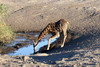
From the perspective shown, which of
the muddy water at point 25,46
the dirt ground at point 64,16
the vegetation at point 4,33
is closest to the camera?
the muddy water at point 25,46

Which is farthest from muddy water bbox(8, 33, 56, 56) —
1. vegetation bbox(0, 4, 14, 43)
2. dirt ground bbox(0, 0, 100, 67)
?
dirt ground bbox(0, 0, 100, 67)

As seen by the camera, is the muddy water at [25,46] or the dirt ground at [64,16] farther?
the dirt ground at [64,16]

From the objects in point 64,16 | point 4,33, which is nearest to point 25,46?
point 4,33

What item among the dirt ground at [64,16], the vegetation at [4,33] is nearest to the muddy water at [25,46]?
the vegetation at [4,33]

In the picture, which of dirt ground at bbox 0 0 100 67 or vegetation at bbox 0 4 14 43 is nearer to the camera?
dirt ground at bbox 0 0 100 67

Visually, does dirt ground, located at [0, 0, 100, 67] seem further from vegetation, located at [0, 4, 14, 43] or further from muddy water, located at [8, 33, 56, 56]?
vegetation, located at [0, 4, 14, 43]

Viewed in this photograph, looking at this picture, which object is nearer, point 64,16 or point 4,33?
point 4,33

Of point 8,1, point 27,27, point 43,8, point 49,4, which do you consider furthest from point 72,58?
point 8,1

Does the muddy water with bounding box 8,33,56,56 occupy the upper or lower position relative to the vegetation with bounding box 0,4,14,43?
lower

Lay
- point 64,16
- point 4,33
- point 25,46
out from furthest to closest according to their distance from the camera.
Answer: point 64,16 < point 4,33 < point 25,46

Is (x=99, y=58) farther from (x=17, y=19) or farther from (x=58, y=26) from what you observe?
(x=17, y=19)

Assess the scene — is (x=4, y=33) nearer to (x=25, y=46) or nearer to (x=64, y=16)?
(x=25, y=46)

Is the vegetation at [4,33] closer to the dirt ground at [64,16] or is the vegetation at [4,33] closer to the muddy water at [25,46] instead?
the muddy water at [25,46]

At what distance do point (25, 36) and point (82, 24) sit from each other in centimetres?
442
